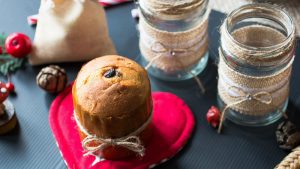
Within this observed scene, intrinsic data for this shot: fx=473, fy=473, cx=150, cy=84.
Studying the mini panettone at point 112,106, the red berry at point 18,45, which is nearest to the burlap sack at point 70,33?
the red berry at point 18,45

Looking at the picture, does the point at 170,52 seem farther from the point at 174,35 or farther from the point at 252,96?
the point at 252,96

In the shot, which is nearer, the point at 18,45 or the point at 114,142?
the point at 114,142

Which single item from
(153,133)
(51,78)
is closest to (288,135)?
(153,133)

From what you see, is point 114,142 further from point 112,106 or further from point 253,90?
point 253,90

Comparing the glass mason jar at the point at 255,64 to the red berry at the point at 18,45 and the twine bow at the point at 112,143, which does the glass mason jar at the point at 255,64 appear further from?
the red berry at the point at 18,45

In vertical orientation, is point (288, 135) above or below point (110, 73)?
below

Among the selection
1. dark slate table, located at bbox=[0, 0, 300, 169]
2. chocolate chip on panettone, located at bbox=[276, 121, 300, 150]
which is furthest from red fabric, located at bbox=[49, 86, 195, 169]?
chocolate chip on panettone, located at bbox=[276, 121, 300, 150]

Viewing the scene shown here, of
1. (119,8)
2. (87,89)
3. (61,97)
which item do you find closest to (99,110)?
(87,89)
